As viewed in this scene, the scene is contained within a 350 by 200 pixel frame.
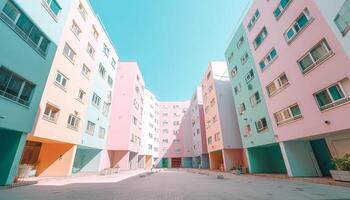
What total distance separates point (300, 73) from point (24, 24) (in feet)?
69.3

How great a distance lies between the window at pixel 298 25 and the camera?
12459mm

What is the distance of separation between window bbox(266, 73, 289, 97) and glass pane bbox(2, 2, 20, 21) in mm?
21602

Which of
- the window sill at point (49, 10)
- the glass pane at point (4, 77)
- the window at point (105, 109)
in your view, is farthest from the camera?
the window at point (105, 109)

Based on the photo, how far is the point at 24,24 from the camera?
10469mm

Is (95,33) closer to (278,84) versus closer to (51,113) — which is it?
(51,113)

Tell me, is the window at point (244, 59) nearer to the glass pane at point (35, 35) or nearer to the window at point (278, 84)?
the window at point (278, 84)

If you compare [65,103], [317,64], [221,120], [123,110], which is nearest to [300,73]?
[317,64]

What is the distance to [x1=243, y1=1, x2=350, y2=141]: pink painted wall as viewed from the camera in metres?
10.1

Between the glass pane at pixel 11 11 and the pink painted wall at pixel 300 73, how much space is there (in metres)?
20.8

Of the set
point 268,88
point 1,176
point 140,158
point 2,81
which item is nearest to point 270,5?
point 268,88

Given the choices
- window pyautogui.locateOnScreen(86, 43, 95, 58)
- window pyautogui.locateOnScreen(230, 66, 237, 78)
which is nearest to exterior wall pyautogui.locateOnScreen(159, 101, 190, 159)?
window pyautogui.locateOnScreen(230, 66, 237, 78)

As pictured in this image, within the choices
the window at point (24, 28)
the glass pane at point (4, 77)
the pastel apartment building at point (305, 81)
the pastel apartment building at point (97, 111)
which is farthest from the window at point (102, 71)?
the pastel apartment building at point (305, 81)

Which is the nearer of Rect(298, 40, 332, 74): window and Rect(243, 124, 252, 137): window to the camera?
Rect(298, 40, 332, 74): window

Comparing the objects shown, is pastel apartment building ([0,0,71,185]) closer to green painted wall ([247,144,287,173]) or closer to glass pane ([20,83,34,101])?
glass pane ([20,83,34,101])
